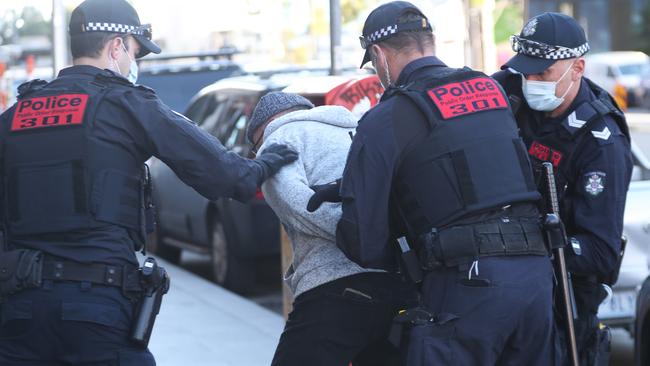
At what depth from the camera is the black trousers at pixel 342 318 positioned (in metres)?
3.94

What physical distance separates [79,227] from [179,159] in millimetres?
405

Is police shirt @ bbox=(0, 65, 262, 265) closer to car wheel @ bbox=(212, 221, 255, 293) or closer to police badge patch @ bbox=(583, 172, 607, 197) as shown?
police badge patch @ bbox=(583, 172, 607, 197)

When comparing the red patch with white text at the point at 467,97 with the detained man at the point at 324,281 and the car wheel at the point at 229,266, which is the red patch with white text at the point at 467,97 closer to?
the detained man at the point at 324,281

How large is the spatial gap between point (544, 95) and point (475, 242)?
3.71 feet

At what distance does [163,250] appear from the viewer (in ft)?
39.2

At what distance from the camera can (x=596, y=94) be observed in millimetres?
4605

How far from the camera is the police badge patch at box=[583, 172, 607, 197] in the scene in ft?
13.9

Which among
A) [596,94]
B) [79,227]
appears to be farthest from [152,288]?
[596,94]

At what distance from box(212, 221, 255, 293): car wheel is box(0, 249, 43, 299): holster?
581 centimetres

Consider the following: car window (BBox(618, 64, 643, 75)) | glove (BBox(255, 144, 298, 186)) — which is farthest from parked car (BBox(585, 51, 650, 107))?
glove (BBox(255, 144, 298, 186))

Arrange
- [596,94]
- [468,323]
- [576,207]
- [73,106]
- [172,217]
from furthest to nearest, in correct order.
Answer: [172,217]
[596,94]
[576,207]
[73,106]
[468,323]

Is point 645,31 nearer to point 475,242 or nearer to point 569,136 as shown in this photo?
point 569,136

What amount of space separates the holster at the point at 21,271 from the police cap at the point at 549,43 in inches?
77.6

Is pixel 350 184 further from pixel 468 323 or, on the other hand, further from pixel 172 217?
pixel 172 217
